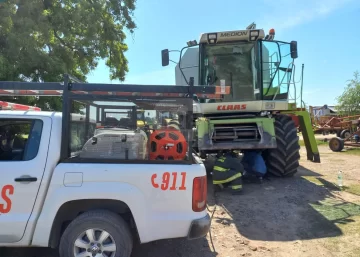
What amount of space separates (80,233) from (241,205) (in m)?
3.52

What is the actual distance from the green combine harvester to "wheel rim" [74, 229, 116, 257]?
4.60 m

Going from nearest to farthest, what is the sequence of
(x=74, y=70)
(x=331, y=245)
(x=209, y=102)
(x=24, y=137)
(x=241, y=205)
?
(x=24, y=137) < (x=331, y=245) < (x=241, y=205) < (x=209, y=102) < (x=74, y=70)

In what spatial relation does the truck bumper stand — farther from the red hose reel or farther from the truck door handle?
the truck door handle

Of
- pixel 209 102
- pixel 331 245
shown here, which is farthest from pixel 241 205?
pixel 209 102

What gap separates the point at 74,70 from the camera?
1520 cm

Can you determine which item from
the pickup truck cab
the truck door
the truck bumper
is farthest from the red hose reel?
the truck door

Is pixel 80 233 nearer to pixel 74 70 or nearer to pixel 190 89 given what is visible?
pixel 190 89

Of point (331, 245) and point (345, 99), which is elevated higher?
point (345, 99)

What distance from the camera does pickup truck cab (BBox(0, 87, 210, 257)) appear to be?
3.32 m

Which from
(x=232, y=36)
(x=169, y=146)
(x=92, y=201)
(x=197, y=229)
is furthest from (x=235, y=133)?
(x=92, y=201)

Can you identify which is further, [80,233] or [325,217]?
[325,217]

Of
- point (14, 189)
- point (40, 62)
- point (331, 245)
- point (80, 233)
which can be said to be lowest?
point (331, 245)

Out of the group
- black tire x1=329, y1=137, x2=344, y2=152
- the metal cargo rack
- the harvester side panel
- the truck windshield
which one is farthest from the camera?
black tire x1=329, y1=137, x2=344, y2=152

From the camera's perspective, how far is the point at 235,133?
8.02 m
